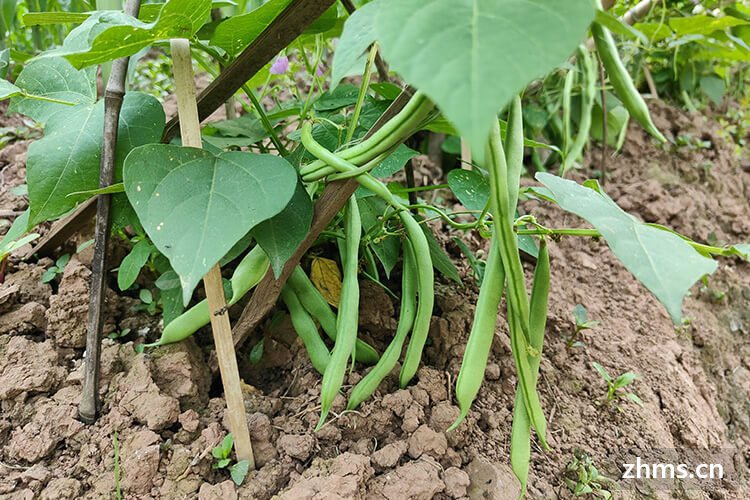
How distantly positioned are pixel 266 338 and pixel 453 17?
79 centimetres

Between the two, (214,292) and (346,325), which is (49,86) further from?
(346,325)

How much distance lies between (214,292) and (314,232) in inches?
6.6

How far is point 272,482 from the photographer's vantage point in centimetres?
77

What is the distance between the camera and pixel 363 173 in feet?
2.26

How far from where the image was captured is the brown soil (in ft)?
2.54

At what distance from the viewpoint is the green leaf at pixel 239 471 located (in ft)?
2.52

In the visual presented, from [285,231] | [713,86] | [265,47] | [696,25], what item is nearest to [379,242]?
[285,231]

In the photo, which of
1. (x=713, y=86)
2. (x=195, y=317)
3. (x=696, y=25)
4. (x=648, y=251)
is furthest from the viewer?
(x=713, y=86)

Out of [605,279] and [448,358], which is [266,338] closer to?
[448,358]

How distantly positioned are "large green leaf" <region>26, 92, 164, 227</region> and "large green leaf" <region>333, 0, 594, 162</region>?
526 millimetres

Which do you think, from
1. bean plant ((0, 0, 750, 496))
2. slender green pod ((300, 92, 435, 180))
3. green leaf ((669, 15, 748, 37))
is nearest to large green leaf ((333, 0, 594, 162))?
bean plant ((0, 0, 750, 496))

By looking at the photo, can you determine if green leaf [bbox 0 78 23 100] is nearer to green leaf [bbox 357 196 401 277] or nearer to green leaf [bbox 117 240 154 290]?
green leaf [bbox 117 240 154 290]

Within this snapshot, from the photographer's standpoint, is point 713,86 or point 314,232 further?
point 713,86

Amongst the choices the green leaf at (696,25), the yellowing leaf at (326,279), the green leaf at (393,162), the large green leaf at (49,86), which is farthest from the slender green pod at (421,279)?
the green leaf at (696,25)
